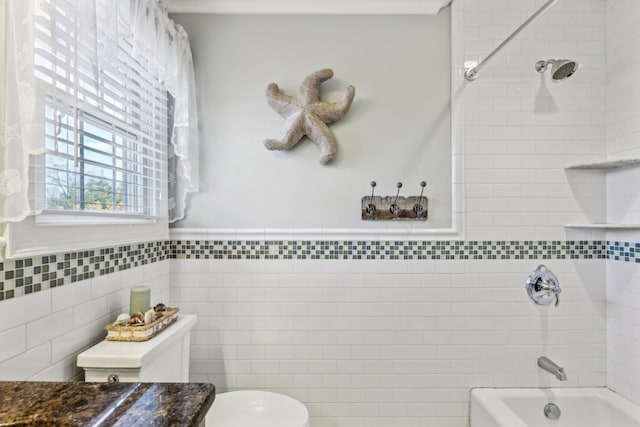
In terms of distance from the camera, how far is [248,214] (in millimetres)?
2033

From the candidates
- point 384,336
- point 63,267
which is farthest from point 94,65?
point 384,336

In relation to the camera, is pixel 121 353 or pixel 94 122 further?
pixel 94 122

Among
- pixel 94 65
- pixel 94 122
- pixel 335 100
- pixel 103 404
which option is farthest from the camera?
pixel 335 100

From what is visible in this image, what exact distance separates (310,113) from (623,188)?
1.73 m

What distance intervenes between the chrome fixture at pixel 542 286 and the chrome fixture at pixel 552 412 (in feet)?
1.79

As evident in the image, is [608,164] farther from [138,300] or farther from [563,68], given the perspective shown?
[138,300]

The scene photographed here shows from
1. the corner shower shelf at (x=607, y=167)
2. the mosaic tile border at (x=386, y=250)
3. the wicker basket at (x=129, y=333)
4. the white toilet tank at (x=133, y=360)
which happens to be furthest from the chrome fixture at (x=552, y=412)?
the wicker basket at (x=129, y=333)

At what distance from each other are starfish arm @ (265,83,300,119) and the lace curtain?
421 mm

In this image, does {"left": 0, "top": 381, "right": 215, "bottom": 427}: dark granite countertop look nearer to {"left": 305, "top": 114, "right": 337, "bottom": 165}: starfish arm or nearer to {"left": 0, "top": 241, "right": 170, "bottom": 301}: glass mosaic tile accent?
{"left": 0, "top": 241, "right": 170, "bottom": 301}: glass mosaic tile accent

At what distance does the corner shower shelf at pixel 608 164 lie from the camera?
1796 millimetres

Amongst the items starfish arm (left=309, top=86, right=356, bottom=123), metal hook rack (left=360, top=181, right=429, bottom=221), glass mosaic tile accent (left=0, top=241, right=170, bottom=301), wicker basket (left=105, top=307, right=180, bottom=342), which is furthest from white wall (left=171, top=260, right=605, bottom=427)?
starfish arm (left=309, top=86, right=356, bottom=123)

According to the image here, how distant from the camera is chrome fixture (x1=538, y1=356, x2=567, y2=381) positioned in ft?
5.95

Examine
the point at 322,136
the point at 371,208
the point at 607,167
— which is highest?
the point at 322,136

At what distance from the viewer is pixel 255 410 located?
5.96ft
